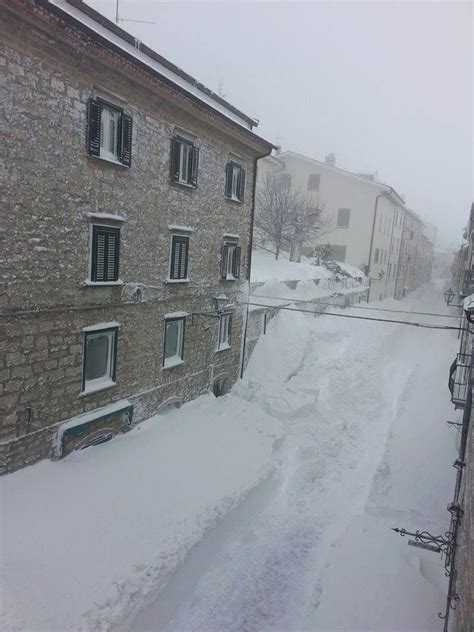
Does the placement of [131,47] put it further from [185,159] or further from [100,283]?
[100,283]

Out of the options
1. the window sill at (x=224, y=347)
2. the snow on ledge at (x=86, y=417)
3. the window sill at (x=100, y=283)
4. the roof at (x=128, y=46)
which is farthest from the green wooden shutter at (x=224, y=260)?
the snow on ledge at (x=86, y=417)

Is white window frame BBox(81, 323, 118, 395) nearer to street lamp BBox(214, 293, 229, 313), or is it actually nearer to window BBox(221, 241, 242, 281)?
street lamp BBox(214, 293, 229, 313)

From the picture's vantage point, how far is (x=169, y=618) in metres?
7.29

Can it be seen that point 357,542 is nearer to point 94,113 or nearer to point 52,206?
point 52,206

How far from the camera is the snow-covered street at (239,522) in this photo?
276 inches

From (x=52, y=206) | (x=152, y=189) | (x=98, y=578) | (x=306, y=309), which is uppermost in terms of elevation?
(x=152, y=189)

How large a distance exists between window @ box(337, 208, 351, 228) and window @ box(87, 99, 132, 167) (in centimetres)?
2450

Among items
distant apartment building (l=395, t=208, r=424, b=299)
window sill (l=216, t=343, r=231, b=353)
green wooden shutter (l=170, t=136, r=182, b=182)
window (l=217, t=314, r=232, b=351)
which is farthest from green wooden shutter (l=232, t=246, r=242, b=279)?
distant apartment building (l=395, t=208, r=424, b=299)

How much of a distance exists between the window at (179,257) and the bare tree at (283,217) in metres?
14.8

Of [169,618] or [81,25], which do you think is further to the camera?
[81,25]

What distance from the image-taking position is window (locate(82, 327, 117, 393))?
9.80 m

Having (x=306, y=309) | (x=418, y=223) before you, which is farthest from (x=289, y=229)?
(x=418, y=223)

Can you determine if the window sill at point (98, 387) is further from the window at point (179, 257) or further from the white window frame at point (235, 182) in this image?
the white window frame at point (235, 182)

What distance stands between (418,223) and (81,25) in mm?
49476
